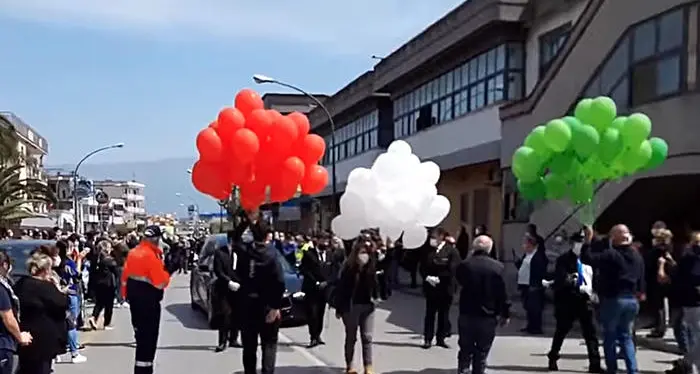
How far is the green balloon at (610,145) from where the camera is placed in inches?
518

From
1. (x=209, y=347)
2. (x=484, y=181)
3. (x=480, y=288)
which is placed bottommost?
(x=209, y=347)

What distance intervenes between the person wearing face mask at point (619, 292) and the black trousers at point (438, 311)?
3565 mm

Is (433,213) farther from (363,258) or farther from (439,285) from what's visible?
(363,258)

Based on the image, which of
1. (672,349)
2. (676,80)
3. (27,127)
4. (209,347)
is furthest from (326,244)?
(27,127)

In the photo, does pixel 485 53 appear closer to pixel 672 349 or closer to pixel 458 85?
pixel 458 85

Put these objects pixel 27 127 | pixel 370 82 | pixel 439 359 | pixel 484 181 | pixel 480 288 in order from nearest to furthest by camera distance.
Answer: pixel 480 288
pixel 439 359
pixel 484 181
pixel 370 82
pixel 27 127

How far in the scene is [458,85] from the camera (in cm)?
3397

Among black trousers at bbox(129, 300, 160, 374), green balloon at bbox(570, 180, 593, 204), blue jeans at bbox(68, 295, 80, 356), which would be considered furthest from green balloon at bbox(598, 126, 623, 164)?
blue jeans at bbox(68, 295, 80, 356)

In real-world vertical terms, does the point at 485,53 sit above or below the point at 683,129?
above

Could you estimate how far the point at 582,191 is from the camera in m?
13.8

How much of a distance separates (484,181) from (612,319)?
21.8 metres

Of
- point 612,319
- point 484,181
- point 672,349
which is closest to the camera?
point 612,319

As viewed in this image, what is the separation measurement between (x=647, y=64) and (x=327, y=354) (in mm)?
9558

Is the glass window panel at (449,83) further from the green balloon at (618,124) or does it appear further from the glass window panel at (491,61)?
the green balloon at (618,124)
